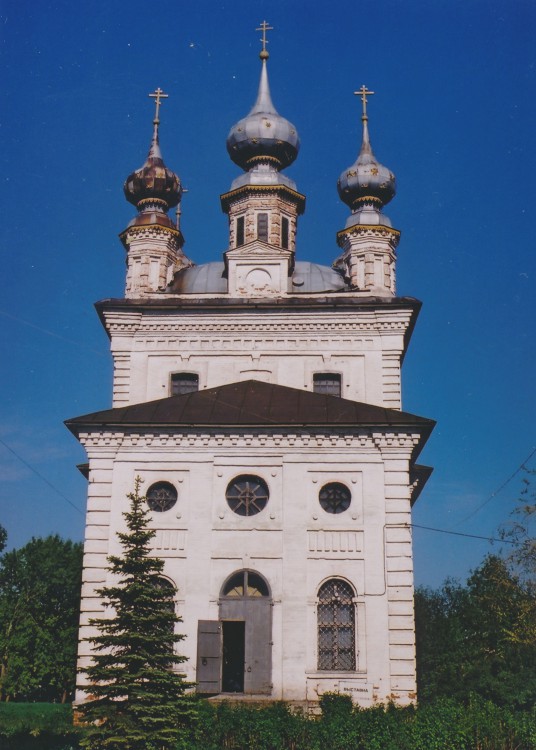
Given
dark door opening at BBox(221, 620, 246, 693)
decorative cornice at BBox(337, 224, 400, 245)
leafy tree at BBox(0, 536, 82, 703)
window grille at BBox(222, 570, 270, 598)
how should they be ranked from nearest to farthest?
window grille at BBox(222, 570, 270, 598) < dark door opening at BBox(221, 620, 246, 693) < decorative cornice at BBox(337, 224, 400, 245) < leafy tree at BBox(0, 536, 82, 703)

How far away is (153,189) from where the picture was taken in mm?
29094

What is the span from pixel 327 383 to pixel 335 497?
16.8 feet

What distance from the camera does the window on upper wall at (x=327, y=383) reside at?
25.1 m

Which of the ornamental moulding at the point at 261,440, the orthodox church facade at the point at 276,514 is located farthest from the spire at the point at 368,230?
the ornamental moulding at the point at 261,440

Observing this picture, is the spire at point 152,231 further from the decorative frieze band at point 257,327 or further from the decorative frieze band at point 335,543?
the decorative frieze band at point 335,543

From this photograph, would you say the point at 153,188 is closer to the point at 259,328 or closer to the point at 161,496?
the point at 259,328

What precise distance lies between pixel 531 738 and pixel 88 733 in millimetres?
7569

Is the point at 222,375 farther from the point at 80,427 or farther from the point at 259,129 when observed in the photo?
the point at 259,129

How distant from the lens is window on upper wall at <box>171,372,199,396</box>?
2516cm

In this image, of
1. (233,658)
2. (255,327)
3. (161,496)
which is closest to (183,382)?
(255,327)

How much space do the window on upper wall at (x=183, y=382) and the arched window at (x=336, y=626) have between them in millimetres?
7495

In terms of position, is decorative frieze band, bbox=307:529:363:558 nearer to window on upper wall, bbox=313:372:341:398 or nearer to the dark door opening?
the dark door opening

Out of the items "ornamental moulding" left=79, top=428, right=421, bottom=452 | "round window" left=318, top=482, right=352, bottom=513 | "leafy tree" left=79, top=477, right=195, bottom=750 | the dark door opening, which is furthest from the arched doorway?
"leafy tree" left=79, top=477, right=195, bottom=750

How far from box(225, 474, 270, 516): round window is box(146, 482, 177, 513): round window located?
4.16 feet
